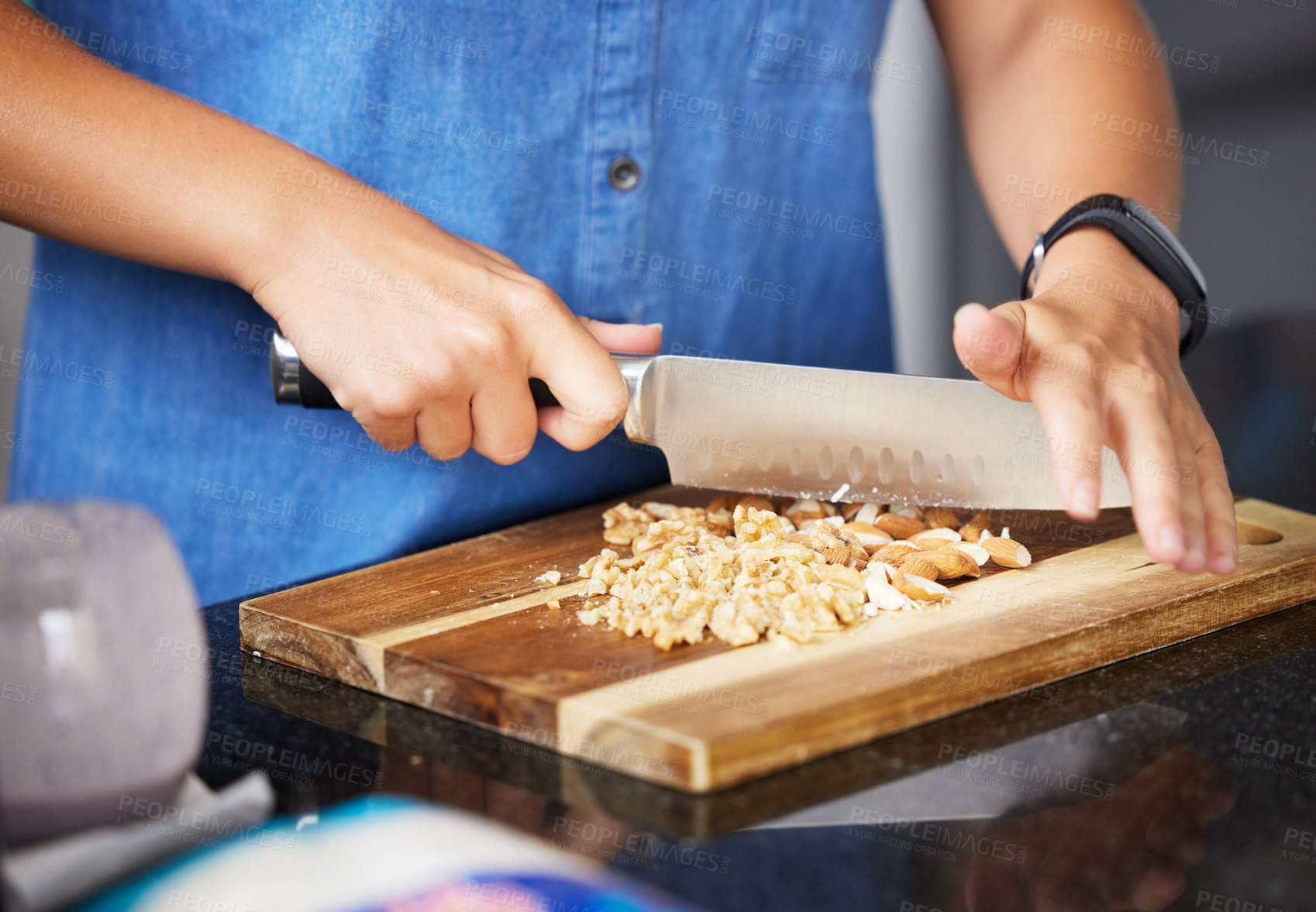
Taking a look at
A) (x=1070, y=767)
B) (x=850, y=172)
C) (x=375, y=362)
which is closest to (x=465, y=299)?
(x=375, y=362)

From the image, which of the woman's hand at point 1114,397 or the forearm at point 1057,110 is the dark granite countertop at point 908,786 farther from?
Result: the forearm at point 1057,110

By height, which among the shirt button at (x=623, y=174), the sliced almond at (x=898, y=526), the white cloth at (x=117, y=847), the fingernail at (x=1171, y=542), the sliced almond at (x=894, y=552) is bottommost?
the white cloth at (x=117, y=847)

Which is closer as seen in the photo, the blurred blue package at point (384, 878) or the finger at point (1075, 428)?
the blurred blue package at point (384, 878)

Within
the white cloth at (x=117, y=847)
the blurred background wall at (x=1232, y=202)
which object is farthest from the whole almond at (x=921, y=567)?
the blurred background wall at (x=1232, y=202)

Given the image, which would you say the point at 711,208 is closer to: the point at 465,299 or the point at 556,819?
the point at 465,299

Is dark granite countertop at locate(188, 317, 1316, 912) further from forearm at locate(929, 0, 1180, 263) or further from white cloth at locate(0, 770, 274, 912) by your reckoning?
forearm at locate(929, 0, 1180, 263)

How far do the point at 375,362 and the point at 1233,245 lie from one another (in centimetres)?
206

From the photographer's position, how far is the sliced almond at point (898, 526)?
931 millimetres

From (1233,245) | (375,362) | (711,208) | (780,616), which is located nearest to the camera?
(780,616)

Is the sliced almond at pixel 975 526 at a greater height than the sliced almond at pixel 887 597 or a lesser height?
greater

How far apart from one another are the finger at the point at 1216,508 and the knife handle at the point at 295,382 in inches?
19.8

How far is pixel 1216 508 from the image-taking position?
80cm

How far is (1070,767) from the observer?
58cm

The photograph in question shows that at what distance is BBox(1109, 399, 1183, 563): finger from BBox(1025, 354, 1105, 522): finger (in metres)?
0.02
